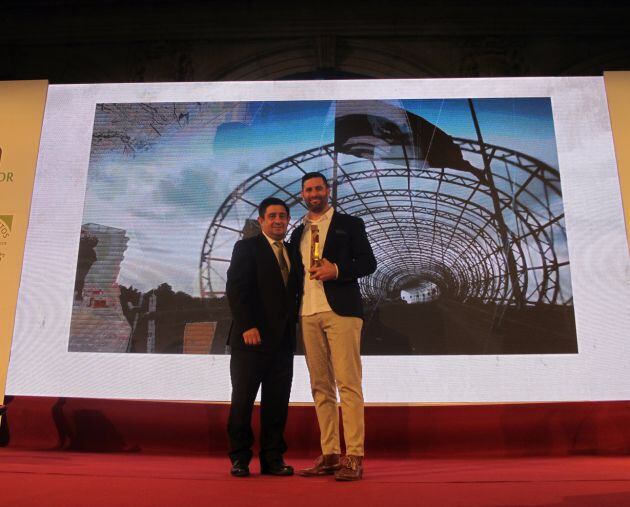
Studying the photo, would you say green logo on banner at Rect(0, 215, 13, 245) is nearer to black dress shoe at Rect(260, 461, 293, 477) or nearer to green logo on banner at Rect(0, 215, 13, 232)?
green logo on banner at Rect(0, 215, 13, 232)

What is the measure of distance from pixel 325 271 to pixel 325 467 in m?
0.92

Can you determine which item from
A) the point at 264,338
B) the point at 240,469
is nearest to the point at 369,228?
the point at 264,338

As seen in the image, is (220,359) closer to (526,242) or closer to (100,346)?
(100,346)

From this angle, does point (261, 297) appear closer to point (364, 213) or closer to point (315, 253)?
point (315, 253)

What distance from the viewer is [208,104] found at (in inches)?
164

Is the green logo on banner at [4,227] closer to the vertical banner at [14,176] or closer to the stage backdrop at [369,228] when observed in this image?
the vertical banner at [14,176]

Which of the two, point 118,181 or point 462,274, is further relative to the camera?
point 118,181

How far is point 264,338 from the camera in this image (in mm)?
2588

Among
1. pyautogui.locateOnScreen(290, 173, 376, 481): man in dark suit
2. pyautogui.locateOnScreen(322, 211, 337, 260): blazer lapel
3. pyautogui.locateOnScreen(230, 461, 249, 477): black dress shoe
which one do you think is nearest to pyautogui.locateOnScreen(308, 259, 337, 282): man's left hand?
pyautogui.locateOnScreen(290, 173, 376, 481): man in dark suit

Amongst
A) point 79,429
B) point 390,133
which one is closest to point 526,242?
point 390,133

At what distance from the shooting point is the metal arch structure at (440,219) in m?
3.80

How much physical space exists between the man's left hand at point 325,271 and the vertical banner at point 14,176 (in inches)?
98.5

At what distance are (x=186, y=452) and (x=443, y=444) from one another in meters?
1.70

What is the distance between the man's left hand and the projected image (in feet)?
4.55
